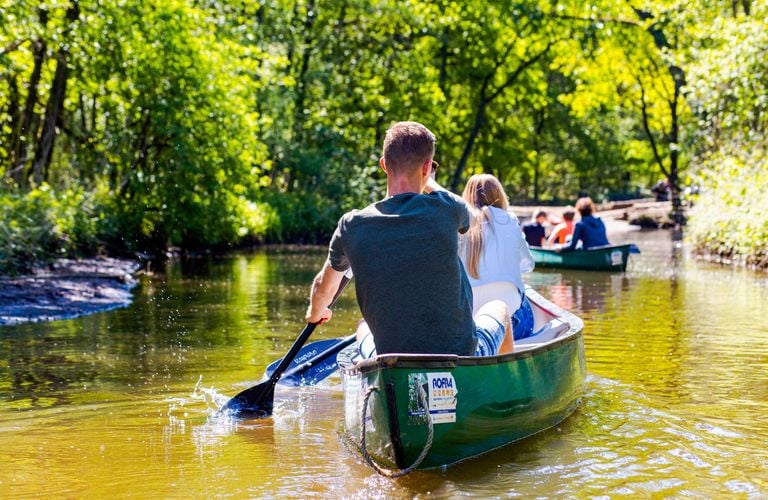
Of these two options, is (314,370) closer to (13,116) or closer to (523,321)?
(523,321)

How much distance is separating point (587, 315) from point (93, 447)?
7.83 metres

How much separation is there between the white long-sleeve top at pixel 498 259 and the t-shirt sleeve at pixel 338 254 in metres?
1.48

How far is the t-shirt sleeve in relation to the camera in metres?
5.61

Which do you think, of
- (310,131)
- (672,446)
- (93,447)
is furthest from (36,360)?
(310,131)

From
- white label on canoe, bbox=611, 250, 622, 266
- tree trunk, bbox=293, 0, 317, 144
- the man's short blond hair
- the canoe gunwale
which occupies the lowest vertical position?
the canoe gunwale

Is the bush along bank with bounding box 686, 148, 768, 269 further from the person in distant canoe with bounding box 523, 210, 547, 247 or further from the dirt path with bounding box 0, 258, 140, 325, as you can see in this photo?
the dirt path with bounding box 0, 258, 140, 325

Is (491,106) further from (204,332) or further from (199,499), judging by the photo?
(199,499)

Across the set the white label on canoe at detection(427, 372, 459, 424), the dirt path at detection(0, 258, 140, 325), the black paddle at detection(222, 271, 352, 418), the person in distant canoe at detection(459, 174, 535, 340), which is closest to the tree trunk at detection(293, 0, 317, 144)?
the dirt path at detection(0, 258, 140, 325)

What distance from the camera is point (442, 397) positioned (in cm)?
545

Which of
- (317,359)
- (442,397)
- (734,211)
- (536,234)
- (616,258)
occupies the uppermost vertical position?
(734,211)

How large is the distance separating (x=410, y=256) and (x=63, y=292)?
9406 mm

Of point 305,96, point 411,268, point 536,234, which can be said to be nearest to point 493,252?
point 411,268

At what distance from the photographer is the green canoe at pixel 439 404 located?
534 centimetres

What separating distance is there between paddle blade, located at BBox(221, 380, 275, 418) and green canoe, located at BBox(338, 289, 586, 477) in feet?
3.34
